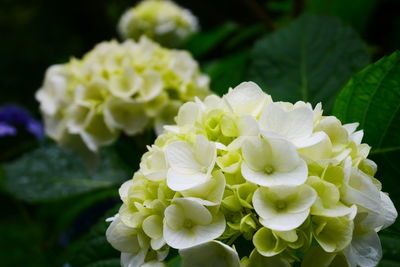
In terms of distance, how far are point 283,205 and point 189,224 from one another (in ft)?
0.25

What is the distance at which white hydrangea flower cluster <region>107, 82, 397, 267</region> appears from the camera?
0.40 metres

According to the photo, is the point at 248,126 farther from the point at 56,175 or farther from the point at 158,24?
the point at 158,24

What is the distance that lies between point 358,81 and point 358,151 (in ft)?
0.56

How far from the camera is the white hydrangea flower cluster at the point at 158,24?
1.54 meters

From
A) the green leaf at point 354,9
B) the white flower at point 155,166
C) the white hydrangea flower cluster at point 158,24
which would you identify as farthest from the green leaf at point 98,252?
the white hydrangea flower cluster at point 158,24

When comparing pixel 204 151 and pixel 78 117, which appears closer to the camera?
pixel 204 151

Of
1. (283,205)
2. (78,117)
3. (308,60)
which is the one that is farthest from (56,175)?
(283,205)

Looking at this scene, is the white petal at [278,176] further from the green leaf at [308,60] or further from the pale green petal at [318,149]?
the green leaf at [308,60]

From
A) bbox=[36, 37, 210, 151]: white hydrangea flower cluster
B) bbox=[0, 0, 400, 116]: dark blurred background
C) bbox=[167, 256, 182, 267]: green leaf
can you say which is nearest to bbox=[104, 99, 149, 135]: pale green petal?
bbox=[36, 37, 210, 151]: white hydrangea flower cluster

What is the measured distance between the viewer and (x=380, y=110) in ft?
1.93

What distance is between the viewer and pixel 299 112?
0.44 m

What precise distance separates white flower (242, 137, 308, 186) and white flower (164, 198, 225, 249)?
4 cm

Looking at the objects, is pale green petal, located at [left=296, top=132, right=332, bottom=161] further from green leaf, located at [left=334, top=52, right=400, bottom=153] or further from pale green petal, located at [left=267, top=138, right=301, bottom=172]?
green leaf, located at [left=334, top=52, right=400, bottom=153]

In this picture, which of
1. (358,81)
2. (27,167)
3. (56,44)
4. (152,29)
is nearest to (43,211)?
(27,167)
